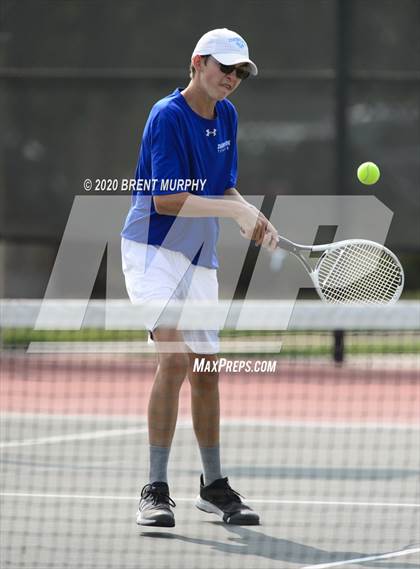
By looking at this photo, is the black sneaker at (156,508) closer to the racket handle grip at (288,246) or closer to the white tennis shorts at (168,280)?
the white tennis shorts at (168,280)

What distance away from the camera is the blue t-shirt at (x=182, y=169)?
5191 mm

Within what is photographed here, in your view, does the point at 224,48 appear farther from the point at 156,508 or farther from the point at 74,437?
the point at 74,437

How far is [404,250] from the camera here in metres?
11.8

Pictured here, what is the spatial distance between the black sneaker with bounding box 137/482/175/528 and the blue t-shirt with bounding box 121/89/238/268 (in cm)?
91

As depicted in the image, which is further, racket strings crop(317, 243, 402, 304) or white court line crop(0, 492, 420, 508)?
white court line crop(0, 492, 420, 508)

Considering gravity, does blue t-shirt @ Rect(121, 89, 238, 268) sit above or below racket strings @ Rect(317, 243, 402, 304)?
above

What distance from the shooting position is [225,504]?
5410 millimetres

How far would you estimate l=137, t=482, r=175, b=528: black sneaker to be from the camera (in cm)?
523

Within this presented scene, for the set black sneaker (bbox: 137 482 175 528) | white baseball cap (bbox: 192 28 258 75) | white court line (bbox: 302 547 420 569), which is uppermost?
white baseball cap (bbox: 192 28 258 75)

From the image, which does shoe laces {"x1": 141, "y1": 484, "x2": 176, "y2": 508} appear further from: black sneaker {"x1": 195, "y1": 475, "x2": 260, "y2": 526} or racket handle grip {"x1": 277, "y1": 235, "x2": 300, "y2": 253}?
racket handle grip {"x1": 277, "y1": 235, "x2": 300, "y2": 253}

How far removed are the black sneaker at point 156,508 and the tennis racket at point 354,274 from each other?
99 centimetres

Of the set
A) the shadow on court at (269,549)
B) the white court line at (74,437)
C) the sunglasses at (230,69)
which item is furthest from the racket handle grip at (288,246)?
the white court line at (74,437)

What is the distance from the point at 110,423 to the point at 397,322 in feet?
14.6

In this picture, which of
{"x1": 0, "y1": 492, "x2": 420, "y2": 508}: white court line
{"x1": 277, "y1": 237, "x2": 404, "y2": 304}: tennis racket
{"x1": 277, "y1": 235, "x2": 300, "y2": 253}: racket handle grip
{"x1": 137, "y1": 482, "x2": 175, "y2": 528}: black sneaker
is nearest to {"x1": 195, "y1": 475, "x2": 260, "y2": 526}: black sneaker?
{"x1": 137, "y1": 482, "x2": 175, "y2": 528}: black sneaker
